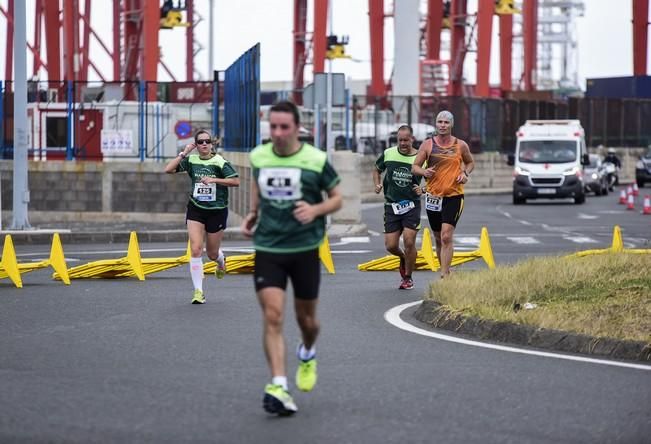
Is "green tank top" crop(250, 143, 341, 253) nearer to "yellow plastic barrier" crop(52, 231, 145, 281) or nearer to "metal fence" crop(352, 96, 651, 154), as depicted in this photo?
"yellow plastic barrier" crop(52, 231, 145, 281)

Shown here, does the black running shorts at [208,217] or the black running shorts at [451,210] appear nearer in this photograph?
the black running shorts at [208,217]

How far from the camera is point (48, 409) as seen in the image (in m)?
8.88

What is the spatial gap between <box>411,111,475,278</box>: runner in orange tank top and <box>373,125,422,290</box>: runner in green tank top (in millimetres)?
347

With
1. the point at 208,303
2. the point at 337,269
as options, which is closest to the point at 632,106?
the point at 337,269

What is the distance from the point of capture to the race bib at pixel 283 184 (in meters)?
8.85

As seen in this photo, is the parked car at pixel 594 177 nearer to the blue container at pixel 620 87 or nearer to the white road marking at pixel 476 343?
the blue container at pixel 620 87

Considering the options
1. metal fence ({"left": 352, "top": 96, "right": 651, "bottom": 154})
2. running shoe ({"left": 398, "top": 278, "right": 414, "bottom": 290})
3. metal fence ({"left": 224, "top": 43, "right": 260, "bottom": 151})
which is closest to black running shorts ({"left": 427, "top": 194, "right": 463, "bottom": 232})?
running shoe ({"left": 398, "top": 278, "right": 414, "bottom": 290})

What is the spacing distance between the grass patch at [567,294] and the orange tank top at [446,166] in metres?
0.88

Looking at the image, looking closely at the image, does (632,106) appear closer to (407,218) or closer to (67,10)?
(67,10)

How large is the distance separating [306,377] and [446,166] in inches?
287

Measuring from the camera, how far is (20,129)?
1139 inches

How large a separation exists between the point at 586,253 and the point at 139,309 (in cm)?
652

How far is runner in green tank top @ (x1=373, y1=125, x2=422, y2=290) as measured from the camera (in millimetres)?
16547

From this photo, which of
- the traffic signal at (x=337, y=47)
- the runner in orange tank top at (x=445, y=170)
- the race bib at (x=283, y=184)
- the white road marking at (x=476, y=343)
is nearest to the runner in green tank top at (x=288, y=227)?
the race bib at (x=283, y=184)
